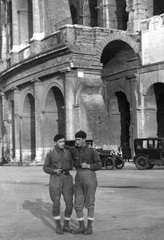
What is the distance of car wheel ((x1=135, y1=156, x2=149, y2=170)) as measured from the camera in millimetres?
23703

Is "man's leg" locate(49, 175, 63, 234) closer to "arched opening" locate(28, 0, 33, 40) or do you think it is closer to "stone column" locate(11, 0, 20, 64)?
"stone column" locate(11, 0, 20, 64)

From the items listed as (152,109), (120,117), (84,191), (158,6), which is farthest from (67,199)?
(158,6)

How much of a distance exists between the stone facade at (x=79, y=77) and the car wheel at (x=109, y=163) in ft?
14.3

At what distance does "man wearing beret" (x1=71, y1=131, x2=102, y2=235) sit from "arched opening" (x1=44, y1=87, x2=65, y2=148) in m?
25.6

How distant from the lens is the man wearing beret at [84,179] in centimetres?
795

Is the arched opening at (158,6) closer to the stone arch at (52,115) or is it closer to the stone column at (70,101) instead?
the stone column at (70,101)

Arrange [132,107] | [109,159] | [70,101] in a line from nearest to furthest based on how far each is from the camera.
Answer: [109,159] → [70,101] → [132,107]

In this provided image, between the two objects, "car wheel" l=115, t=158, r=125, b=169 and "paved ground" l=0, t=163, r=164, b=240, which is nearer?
"paved ground" l=0, t=163, r=164, b=240

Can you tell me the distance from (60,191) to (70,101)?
21.9 metres

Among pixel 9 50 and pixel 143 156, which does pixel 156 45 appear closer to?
pixel 143 156

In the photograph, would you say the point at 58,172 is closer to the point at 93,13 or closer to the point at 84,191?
the point at 84,191

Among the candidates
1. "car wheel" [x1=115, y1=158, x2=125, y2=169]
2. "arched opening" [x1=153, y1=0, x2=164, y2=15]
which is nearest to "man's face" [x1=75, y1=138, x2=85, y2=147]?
"car wheel" [x1=115, y1=158, x2=125, y2=169]

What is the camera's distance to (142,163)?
23859 mm

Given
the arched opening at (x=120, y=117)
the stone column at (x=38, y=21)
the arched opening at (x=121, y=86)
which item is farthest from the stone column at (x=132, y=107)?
the stone column at (x=38, y=21)
